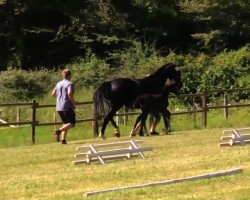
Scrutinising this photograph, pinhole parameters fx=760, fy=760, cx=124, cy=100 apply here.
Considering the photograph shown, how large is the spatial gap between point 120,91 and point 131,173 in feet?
27.4

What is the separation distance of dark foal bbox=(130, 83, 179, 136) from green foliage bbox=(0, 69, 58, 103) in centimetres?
1930

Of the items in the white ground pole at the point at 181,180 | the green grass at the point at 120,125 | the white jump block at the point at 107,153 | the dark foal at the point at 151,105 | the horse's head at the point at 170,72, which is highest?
the horse's head at the point at 170,72

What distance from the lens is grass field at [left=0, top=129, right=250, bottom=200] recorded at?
11109 millimetres

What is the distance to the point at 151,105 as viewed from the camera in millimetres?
21984

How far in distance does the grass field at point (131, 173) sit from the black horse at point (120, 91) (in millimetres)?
2745

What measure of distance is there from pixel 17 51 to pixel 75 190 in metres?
38.4

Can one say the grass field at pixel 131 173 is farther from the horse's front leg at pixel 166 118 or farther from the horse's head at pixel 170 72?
the horse's head at pixel 170 72

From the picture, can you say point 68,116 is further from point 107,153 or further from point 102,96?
point 107,153

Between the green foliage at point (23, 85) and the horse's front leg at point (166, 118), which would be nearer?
the horse's front leg at point (166, 118)

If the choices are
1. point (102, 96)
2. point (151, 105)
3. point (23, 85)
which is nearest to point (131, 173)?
point (102, 96)

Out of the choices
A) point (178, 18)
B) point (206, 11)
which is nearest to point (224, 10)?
point (206, 11)

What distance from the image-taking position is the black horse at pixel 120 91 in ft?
70.4

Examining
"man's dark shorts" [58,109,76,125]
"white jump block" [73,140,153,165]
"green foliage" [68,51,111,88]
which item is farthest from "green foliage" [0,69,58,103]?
"white jump block" [73,140,153,165]

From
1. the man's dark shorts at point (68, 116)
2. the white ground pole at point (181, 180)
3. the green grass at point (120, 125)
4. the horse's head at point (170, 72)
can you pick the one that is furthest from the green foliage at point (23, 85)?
the white ground pole at point (181, 180)
